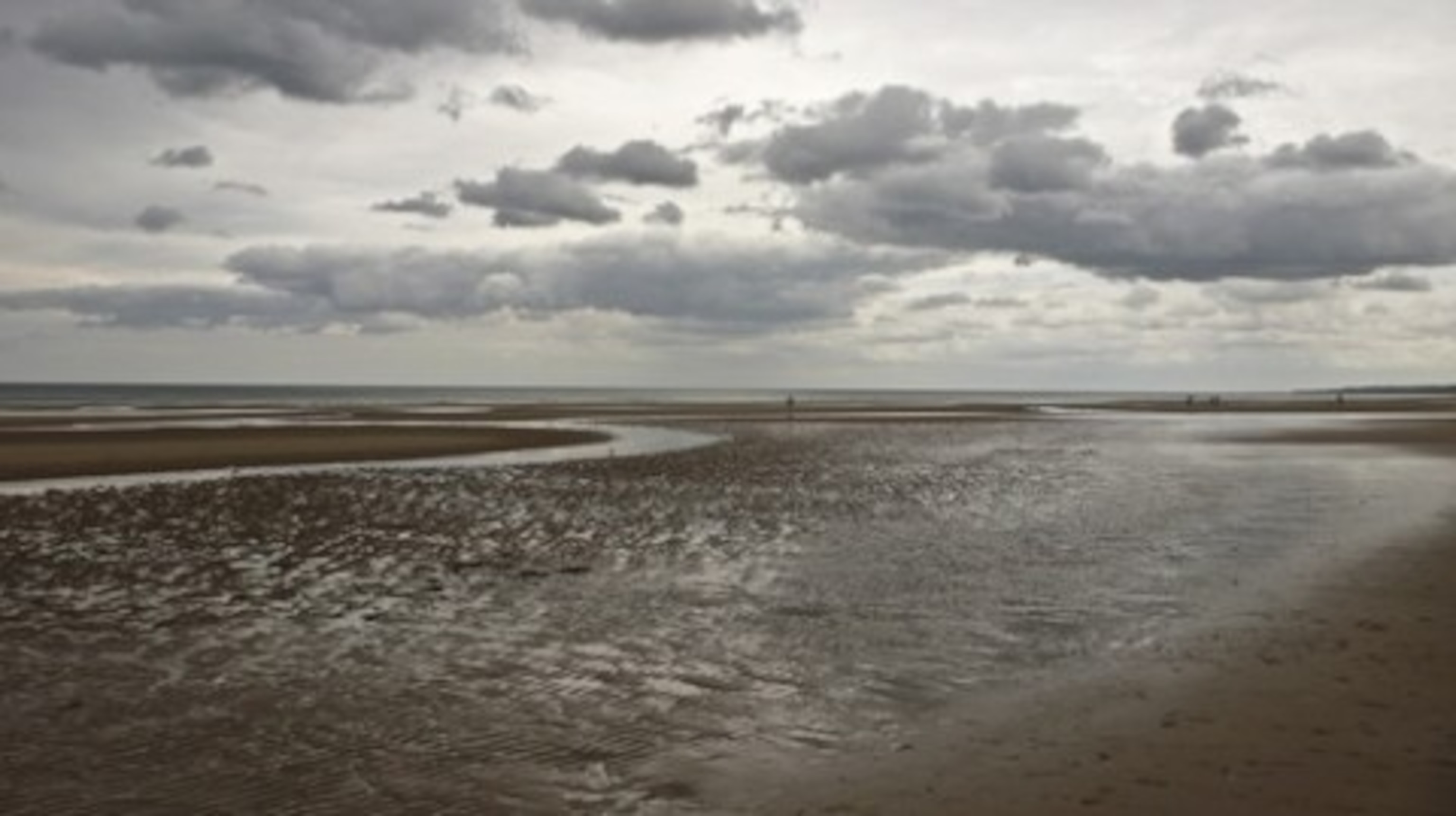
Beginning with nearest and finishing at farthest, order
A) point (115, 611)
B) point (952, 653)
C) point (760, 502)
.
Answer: point (952, 653) < point (115, 611) < point (760, 502)

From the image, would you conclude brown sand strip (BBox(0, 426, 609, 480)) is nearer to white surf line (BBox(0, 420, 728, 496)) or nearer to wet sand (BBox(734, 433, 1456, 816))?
white surf line (BBox(0, 420, 728, 496))

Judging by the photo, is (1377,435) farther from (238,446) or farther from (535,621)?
(535,621)

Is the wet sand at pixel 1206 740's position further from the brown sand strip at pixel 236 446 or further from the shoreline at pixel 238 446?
the brown sand strip at pixel 236 446

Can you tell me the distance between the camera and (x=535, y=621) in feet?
47.4

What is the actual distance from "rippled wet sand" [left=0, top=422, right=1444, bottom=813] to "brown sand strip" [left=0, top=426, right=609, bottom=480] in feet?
Answer: 26.3

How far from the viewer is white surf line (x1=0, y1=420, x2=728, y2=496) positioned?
3109 centimetres

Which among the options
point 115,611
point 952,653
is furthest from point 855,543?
point 115,611

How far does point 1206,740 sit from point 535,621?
25.7ft

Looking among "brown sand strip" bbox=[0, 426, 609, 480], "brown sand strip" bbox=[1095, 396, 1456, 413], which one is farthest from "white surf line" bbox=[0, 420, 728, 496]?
"brown sand strip" bbox=[1095, 396, 1456, 413]

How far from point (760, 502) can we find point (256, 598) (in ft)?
44.3

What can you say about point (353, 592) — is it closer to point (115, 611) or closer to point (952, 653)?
point (115, 611)

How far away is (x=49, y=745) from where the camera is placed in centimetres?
929

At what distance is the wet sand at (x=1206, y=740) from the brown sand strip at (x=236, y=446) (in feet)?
102

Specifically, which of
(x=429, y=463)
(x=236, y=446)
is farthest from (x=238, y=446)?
(x=429, y=463)
